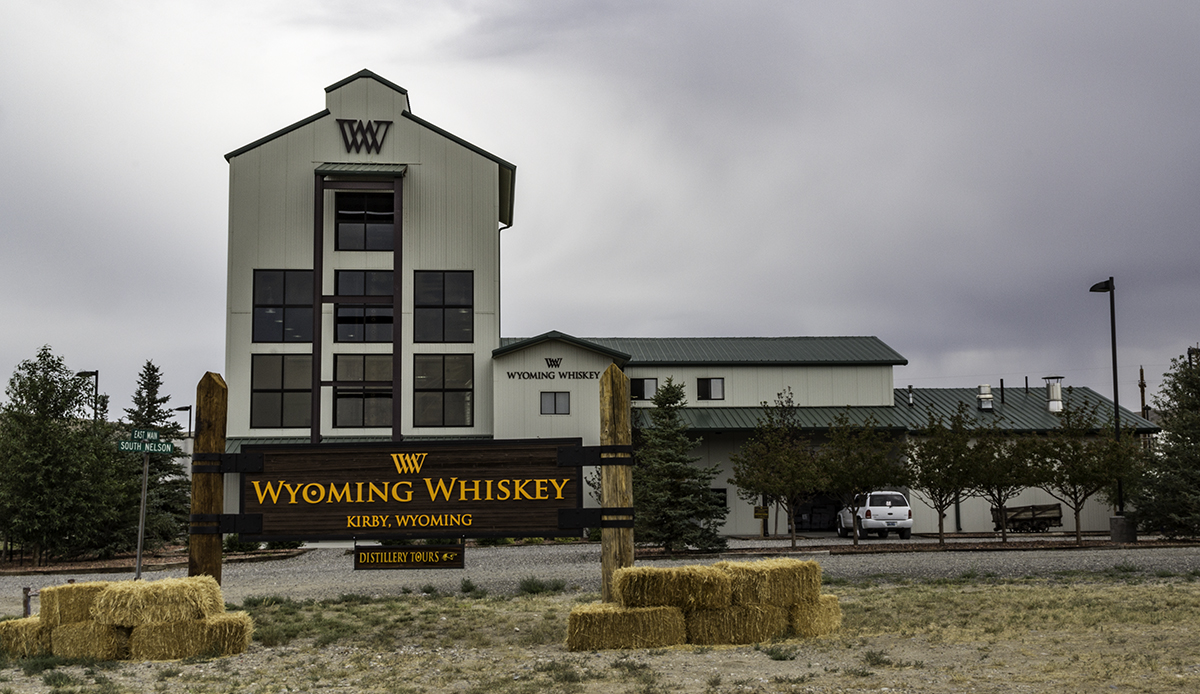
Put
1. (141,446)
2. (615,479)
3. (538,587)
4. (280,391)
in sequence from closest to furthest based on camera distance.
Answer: (615,479) < (141,446) < (538,587) < (280,391)

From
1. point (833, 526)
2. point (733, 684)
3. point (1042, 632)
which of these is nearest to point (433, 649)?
point (733, 684)

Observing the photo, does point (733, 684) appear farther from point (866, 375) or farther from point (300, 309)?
point (866, 375)

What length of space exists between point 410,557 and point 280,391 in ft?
95.4

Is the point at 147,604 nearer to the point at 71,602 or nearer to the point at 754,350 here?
the point at 71,602

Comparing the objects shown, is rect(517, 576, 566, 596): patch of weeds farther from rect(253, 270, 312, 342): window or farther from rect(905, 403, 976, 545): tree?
Result: rect(253, 270, 312, 342): window

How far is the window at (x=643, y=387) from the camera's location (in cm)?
4369

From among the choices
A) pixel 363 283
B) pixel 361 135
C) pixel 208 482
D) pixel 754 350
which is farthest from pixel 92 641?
pixel 754 350

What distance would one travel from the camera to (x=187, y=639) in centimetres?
1043

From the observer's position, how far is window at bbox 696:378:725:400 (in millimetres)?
44375

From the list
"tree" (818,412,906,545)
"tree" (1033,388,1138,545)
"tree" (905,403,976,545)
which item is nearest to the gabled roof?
"tree" (818,412,906,545)

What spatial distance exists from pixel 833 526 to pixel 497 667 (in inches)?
1459

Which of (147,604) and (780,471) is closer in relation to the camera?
(147,604)

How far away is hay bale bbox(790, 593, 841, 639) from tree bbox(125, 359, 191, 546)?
19.4m

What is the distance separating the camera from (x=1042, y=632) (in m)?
11.0
